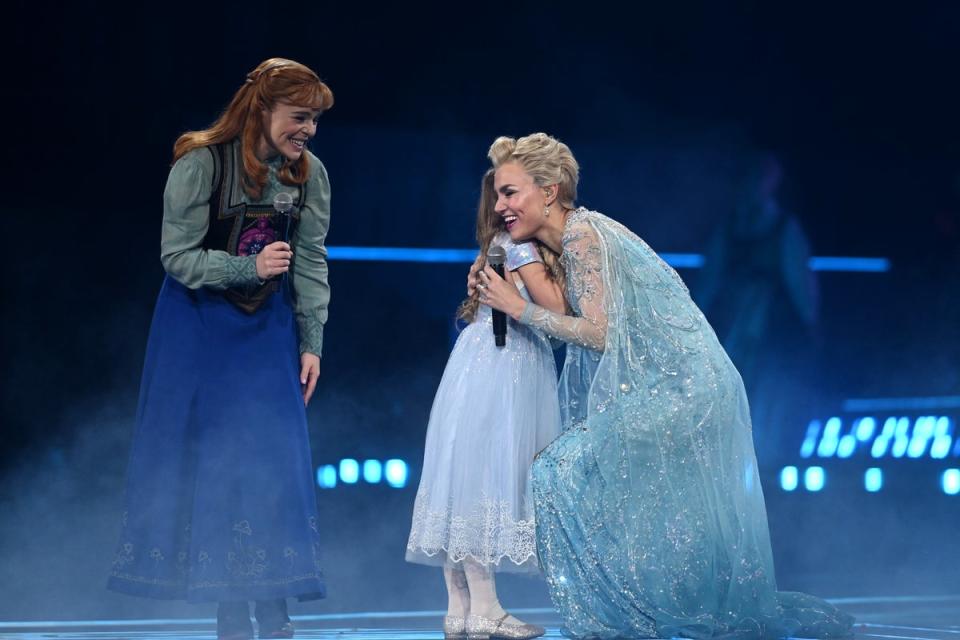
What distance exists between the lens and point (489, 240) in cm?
298

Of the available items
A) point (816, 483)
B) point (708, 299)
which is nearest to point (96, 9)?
point (708, 299)

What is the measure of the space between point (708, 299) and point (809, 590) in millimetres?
1452

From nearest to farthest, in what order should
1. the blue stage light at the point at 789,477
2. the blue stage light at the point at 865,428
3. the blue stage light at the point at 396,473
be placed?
the blue stage light at the point at 396,473 → the blue stage light at the point at 789,477 → the blue stage light at the point at 865,428

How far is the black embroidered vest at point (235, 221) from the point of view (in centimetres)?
278

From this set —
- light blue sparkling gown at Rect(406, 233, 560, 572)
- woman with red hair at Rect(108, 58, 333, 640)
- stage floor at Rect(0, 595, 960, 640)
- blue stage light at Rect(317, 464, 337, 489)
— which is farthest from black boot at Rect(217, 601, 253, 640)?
blue stage light at Rect(317, 464, 337, 489)

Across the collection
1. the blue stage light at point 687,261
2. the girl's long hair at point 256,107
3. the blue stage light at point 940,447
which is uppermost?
the blue stage light at point 687,261

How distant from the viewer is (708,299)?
512cm

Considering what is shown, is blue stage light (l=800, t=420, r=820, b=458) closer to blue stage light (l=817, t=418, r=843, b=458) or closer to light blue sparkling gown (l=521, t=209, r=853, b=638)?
blue stage light (l=817, t=418, r=843, b=458)

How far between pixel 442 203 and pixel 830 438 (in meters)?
1.98

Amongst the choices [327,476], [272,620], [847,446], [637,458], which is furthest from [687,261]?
[272,620]

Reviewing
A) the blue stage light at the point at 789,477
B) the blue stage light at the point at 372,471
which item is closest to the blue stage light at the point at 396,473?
the blue stage light at the point at 372,471

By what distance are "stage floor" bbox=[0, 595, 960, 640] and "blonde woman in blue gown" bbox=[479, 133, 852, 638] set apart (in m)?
0.26

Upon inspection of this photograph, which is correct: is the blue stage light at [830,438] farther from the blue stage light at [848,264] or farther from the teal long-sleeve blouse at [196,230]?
the teal long-sleeve blouse at [196,230]

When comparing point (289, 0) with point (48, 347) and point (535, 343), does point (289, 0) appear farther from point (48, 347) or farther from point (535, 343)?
point (535, 343)
